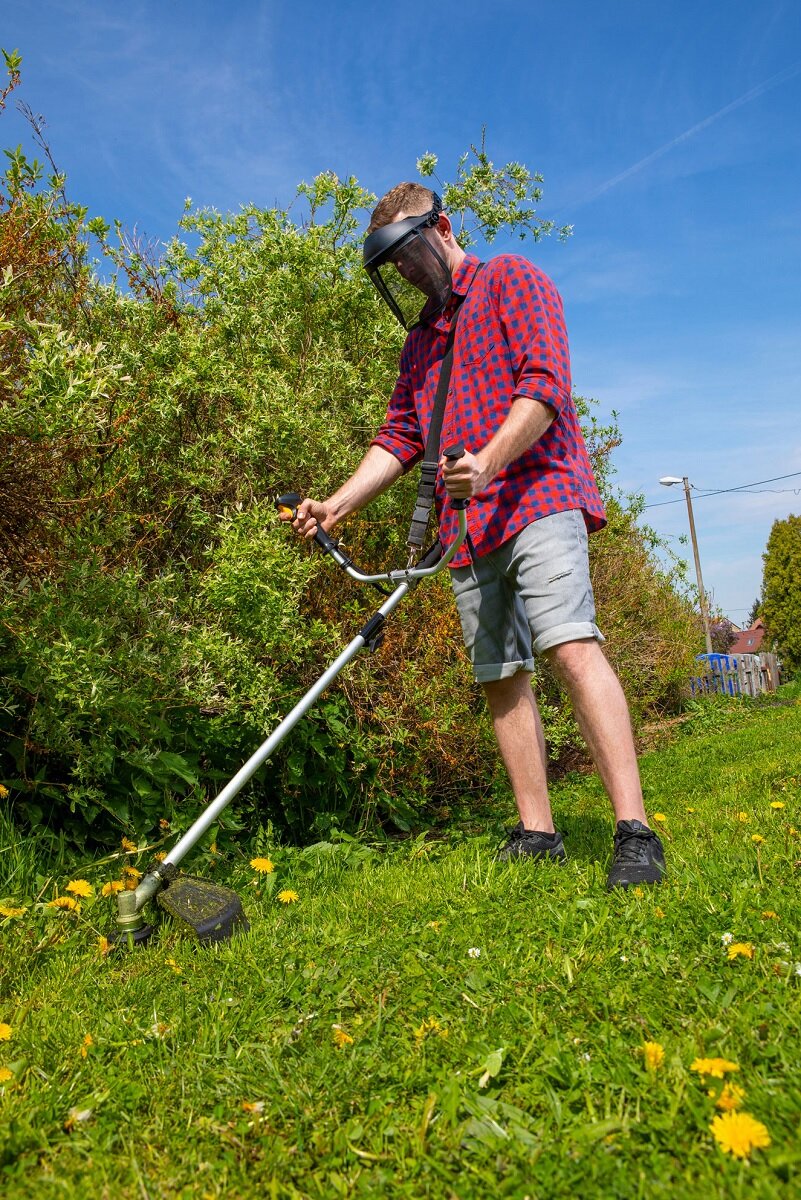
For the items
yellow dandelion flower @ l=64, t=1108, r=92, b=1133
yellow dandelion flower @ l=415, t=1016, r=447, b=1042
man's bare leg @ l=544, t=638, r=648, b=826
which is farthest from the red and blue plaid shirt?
yellow dandelion flower @ l=64, t=1108, r=92, b=1133

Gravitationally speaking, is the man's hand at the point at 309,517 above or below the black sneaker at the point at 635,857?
above

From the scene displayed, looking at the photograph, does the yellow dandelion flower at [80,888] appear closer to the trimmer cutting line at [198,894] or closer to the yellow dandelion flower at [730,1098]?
the trimmer cutting line at [198,894]

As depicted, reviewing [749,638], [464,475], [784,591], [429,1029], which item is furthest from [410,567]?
[749,638]

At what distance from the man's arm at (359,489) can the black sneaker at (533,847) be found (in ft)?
4.19

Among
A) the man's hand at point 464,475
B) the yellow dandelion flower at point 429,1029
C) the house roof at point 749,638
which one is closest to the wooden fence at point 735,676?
the man's hand at point 464,475

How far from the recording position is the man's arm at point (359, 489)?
3.21 metres

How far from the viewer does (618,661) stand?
24.4 feet

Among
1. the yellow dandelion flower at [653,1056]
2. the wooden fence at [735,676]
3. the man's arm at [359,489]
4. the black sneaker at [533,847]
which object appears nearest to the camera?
the yellow dandelion flower at [653,1056]

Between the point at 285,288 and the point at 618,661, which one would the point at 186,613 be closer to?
the point at 285,288

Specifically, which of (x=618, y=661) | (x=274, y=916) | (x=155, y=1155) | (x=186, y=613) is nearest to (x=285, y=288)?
(x=186, y=613)

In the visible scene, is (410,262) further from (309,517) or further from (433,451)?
(309,517)

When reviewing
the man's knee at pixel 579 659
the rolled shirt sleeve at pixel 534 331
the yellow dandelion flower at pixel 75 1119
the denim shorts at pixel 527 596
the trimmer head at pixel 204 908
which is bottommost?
the yellow dandelion flower at pixel 75 1119

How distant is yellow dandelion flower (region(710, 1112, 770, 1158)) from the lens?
1232mm

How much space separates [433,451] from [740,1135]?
7.63 ft
